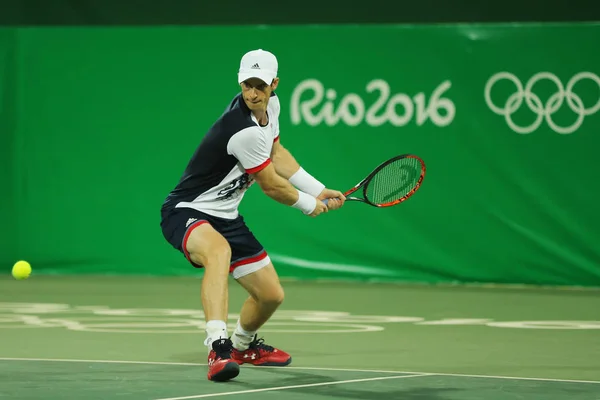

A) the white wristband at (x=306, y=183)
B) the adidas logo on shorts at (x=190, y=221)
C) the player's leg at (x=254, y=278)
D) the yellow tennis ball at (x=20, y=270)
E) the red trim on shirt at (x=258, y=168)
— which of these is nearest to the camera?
the red trim on shirt at (x=258, y=168)

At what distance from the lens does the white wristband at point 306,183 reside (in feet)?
23.2

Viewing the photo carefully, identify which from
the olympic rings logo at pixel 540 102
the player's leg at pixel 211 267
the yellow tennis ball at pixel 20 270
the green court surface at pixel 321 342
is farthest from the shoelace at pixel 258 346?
the olympic rings logo at pixel 540 102

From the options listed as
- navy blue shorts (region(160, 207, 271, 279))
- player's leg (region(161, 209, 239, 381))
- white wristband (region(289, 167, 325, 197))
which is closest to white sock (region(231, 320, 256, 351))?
navy blue shorts (region(160, 207, 271, 279))

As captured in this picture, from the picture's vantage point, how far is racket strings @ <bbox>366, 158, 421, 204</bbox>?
7.51 meters

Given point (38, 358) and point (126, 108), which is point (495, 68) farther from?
point (38, 358)

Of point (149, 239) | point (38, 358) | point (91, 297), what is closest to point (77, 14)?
point (149, 239)

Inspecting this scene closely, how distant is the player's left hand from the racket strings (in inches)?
21.0

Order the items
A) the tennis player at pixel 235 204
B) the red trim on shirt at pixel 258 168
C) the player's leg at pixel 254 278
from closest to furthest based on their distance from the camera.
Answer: the tennis player at pixel 235 204 < the red trim on shirt at pixel 258 168 < the player's leg at pixel 254 278

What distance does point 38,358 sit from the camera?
23.8 feet

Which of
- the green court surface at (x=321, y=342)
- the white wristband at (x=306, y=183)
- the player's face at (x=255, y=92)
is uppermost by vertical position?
the player's face at (x=255, y=92)

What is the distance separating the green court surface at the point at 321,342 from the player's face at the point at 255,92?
1.43m

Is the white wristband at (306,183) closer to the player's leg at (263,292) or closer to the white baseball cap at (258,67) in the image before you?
the player's leg at (263,292)

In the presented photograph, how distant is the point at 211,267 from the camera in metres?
6.50

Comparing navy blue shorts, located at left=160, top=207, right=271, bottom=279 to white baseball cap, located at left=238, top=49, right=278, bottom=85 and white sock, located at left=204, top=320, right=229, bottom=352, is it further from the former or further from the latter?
white baseball cap, located at left=238, top=49, right=278, bottom=85
